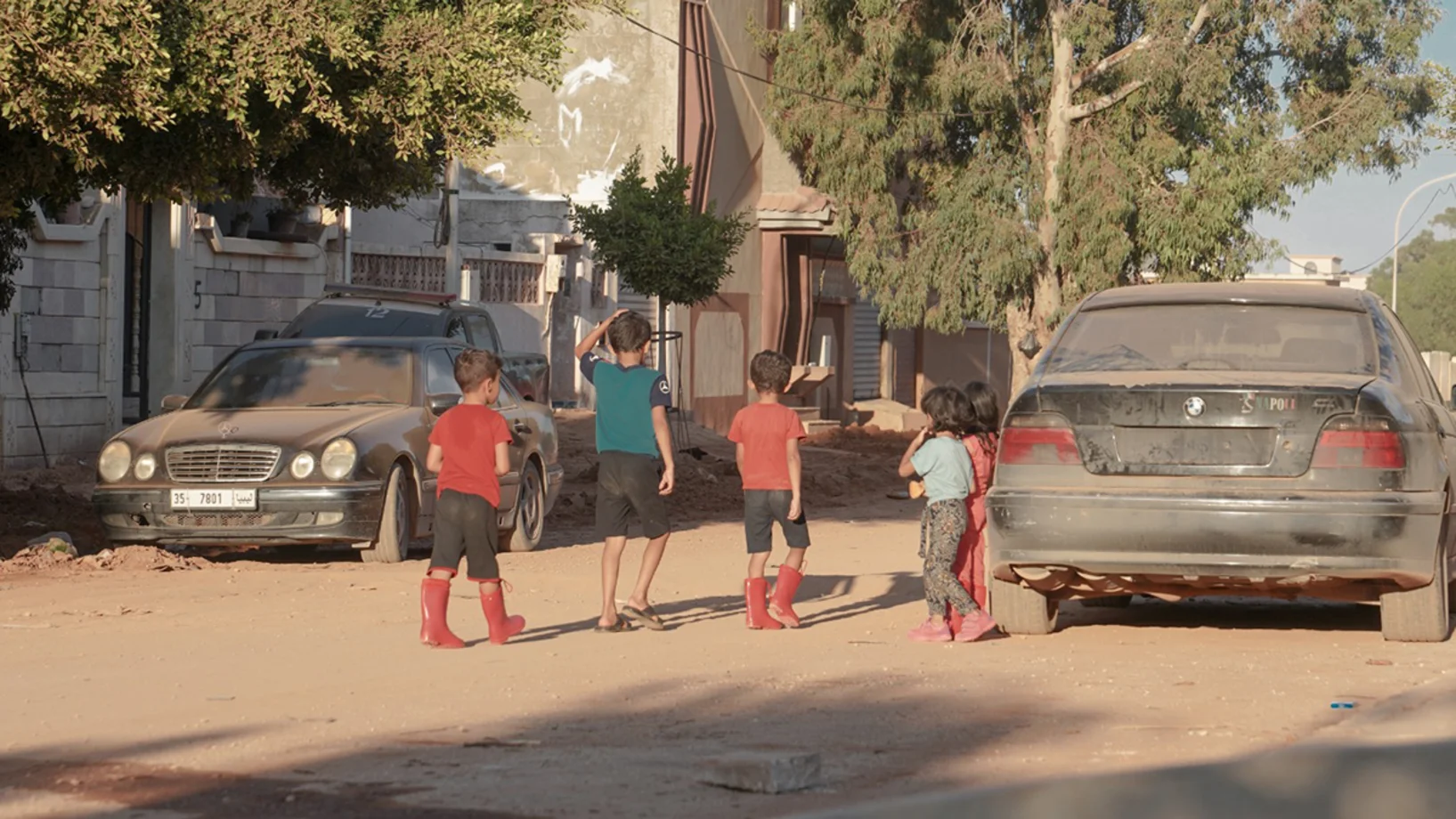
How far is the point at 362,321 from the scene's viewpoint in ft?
69.6

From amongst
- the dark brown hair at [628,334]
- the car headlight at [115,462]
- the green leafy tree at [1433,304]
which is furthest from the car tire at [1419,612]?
the green leafy tree at [1433,304]

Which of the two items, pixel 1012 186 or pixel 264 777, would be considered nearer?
pixel 264 777

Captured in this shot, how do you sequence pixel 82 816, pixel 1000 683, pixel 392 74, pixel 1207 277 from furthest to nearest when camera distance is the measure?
pixel 1207 277 → pixel 392 74 → pixel 1000 683 → pixel 82 816

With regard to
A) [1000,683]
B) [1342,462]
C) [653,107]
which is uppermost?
[653,107]

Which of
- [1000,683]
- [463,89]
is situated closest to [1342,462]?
[1000,683]

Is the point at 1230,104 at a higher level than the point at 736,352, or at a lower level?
higher

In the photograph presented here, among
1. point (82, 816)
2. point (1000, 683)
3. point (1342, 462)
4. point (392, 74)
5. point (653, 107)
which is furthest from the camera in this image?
point (653, 107)

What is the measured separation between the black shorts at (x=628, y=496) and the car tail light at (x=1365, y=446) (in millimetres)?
3289

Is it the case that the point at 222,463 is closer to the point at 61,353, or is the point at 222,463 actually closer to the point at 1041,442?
the point at 1041,442

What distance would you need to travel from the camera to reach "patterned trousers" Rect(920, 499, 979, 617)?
33.1ft

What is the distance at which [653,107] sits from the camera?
34.1 metres

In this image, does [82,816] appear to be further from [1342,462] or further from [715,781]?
[1342,462]

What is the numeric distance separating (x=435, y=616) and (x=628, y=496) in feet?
4.15

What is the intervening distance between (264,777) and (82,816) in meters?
0.69
